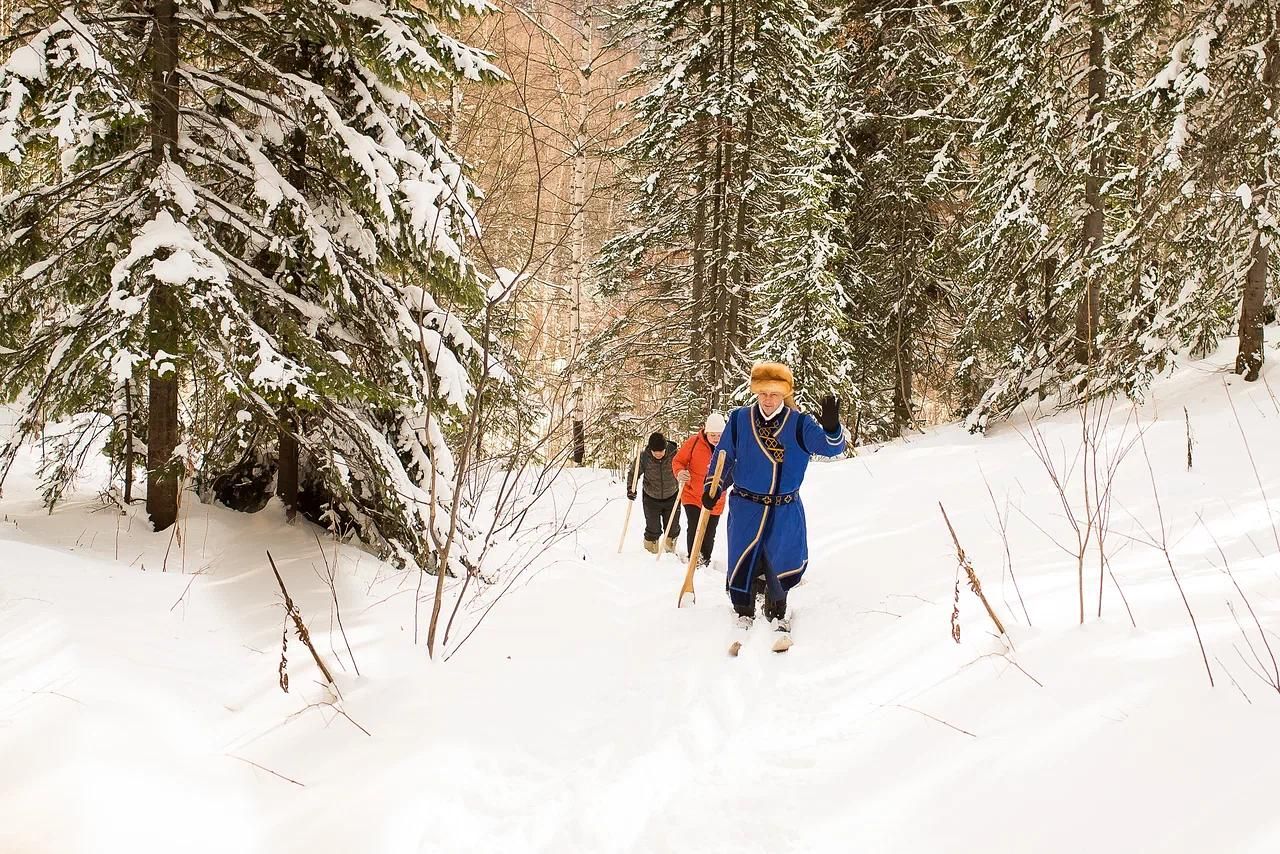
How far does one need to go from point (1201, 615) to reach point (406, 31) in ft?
20.8

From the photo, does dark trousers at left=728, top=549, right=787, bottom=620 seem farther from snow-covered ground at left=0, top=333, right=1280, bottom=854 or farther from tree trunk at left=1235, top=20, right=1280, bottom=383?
tree trunk at left=1235, top=20, right=1280, bottom=383

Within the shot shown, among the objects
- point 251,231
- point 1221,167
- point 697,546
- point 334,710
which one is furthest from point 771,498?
point 1221,167

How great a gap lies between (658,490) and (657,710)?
16.2 feet

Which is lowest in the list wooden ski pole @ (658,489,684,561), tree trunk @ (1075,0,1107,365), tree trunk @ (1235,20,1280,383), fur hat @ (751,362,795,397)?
wooden ski pole @ (658,489,684,561)

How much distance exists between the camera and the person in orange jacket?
7.50 meters

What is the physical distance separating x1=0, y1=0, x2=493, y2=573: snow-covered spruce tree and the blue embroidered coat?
2.40 meters

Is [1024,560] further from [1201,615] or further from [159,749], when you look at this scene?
[159,749]

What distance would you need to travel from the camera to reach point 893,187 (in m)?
14.2

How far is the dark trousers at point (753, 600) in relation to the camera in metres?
4.97

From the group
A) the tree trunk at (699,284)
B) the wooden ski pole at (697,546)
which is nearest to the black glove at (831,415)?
the wooden ski pole at (697,546)

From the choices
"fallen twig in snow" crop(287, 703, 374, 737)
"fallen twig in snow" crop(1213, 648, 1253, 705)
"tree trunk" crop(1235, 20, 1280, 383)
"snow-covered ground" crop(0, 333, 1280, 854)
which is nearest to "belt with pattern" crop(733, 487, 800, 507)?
"snow-covered ground" crop(0, 333, 1280, 854)

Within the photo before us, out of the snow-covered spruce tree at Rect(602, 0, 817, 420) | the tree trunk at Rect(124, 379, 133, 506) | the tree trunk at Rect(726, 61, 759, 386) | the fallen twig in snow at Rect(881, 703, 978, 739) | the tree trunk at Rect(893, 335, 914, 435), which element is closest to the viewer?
the fallen twig in snow at Rect(881, 703, 978, 739)

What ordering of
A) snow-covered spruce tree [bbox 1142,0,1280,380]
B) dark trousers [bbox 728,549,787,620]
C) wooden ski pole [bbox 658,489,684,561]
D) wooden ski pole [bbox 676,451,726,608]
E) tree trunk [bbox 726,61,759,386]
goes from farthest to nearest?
1. tree trunk [bbox 726,61,759,386]
2. wooden ski pole [bbox 658,489,684,561]
3. snow-covered spruce tree [bbox 1142,0,1280,380]
4. wooden ski pole [bbox 676,451,726,608]
5. dark trousers [bbox 728,549,787,620]

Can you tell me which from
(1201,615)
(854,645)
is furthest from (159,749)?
(1201,615)
